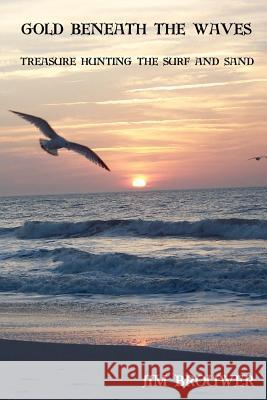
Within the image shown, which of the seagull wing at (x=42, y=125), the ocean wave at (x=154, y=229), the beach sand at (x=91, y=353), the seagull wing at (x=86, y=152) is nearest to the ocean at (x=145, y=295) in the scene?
the beach sand at (x=91, y=353)

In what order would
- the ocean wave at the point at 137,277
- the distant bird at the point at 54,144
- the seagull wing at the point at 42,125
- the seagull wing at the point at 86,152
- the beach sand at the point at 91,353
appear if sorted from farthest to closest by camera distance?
1. the ocean wave at the point at 137,277
2. the seagull wing at the point at 86,152
3. the seagull wing at the point at 42,125
4. the distant bird at the point at 54,144
5. the beach sand at the point at 91,353

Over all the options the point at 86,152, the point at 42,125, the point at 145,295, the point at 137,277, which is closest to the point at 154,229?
the point at 137,277

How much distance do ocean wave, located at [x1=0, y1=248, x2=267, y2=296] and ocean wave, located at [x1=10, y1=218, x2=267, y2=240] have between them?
9569 mm

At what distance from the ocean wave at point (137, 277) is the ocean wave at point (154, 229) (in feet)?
31.4

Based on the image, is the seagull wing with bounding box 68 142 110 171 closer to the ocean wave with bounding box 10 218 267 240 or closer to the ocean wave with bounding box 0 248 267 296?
the ocean wave with bounding box 0 248 267 296

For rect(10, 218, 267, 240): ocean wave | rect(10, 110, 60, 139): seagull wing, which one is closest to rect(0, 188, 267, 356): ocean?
rect(10, 218, 267, 240): ocean wave

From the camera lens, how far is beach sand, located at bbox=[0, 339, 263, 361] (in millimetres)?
9039

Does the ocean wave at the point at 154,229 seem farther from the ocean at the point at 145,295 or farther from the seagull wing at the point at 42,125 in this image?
the seagull wing at the point at 42,125

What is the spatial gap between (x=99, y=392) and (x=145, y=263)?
40.8 ft

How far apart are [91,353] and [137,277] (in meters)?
8.05

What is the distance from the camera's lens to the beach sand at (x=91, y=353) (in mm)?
9039

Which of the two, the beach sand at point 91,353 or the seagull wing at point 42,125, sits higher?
the seagull wing at point 42,125

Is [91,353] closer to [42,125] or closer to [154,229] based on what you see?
[42,125]

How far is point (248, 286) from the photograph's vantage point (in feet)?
51.0
